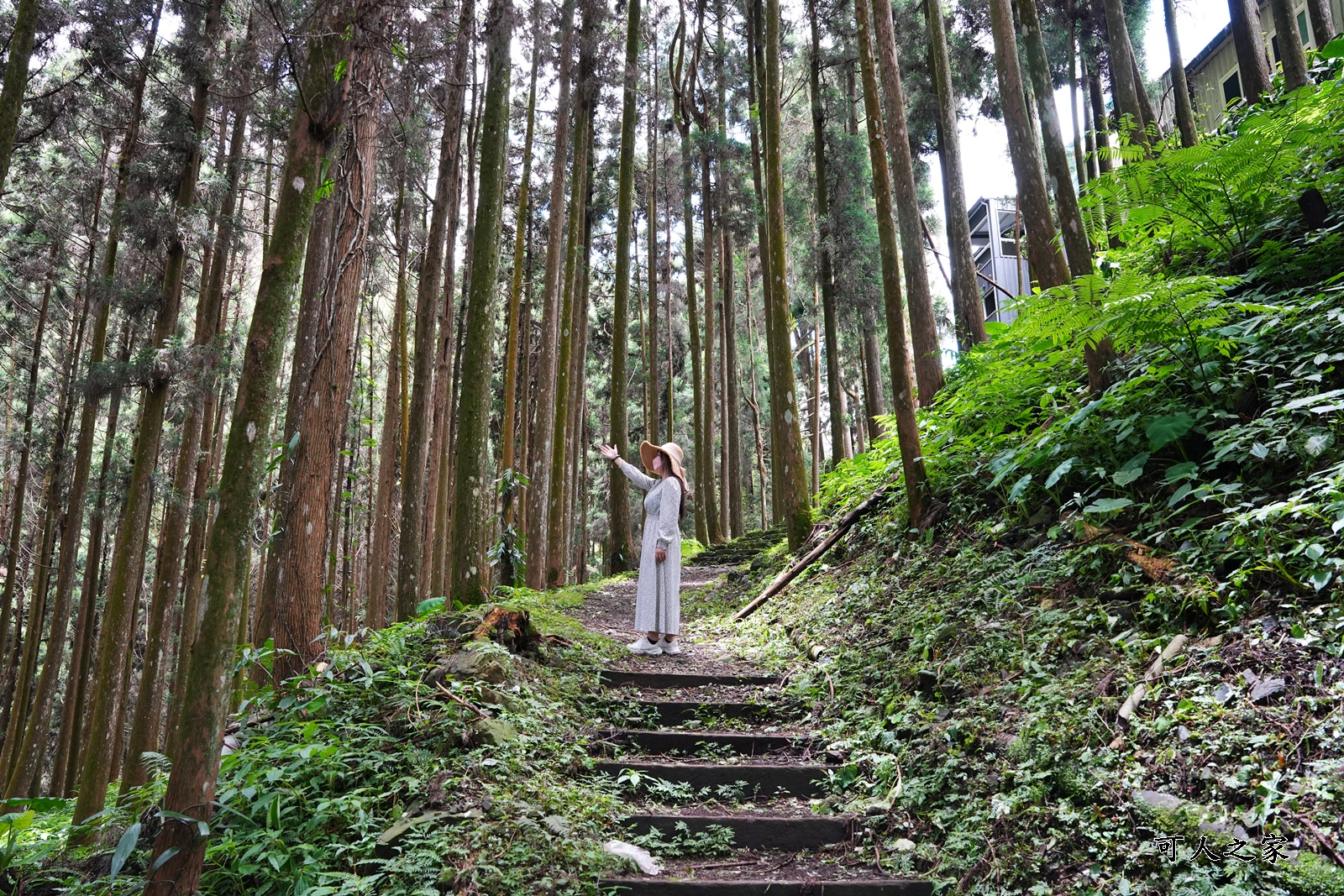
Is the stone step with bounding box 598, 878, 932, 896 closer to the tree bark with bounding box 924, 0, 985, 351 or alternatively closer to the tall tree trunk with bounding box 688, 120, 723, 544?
the tree bark with bounding box 924, 0, 985, 351

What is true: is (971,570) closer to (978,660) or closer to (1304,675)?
(978,660)

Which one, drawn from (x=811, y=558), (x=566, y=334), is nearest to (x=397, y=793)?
(x=811, y=558)

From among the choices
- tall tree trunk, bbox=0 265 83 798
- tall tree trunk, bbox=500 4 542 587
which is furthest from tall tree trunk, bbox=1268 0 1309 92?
tall tree trunk, bbox=0 265 83 798

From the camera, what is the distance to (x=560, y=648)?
6148mm

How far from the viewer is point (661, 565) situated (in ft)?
22.4

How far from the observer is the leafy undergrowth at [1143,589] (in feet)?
9.18

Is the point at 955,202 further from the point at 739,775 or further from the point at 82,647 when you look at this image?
the point at 82,647

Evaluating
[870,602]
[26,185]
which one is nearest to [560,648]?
[870,602]

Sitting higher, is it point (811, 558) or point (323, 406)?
point (323, 406)

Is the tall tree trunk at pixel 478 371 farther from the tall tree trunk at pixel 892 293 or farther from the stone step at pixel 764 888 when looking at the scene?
the stone step at pixel 764 888

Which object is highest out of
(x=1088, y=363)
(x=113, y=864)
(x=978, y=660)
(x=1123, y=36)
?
(x=1123, y=36)

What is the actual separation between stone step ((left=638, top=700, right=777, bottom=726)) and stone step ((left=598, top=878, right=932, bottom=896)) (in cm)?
205

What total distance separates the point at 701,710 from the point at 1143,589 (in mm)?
2993

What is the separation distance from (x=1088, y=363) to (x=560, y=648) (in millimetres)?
4657
